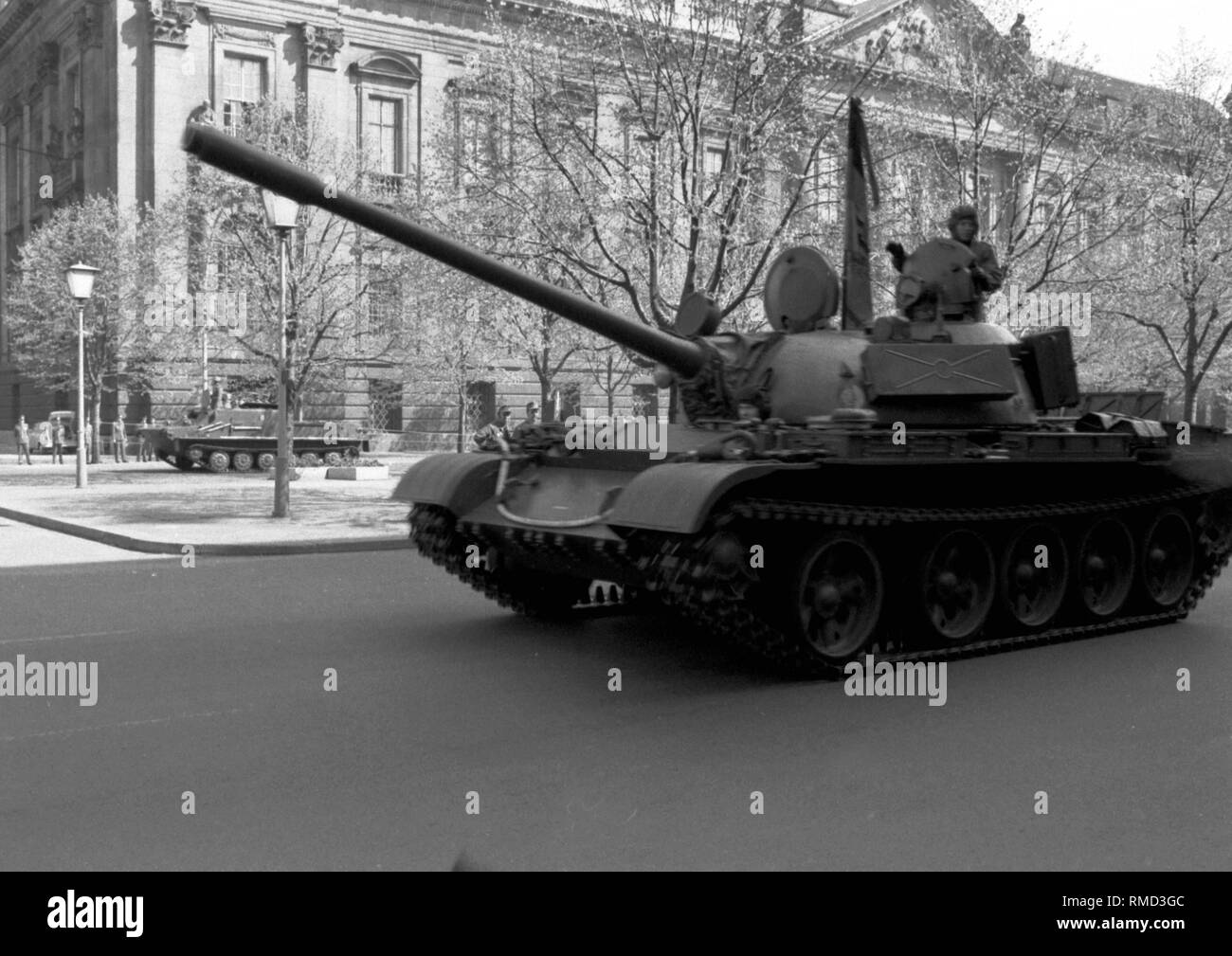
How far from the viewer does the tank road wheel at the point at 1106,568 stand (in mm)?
9898

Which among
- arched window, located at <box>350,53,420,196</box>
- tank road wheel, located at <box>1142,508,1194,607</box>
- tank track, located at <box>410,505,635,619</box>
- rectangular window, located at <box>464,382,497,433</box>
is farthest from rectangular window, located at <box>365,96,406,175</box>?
tank road wheel, located at <box>1142,508,1194,607</box>

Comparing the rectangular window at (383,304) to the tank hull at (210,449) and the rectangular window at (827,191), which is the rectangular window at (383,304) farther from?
the rectangular window at (827,191)

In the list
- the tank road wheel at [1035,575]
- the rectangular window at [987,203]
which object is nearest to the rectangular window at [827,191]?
the rectangular window at [987,203]

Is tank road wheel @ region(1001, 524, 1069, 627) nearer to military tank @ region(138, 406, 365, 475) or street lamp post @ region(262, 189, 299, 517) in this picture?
street lamp post @ region(262, 189, 299, 517)

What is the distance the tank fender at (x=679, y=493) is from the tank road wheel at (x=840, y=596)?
0.72m

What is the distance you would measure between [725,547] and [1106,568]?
3.98 m

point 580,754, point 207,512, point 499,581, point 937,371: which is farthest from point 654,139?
point 580,754

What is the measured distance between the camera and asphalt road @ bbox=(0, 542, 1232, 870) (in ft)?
16.6

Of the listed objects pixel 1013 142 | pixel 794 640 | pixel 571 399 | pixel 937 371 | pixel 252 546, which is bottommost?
pixel 252 546

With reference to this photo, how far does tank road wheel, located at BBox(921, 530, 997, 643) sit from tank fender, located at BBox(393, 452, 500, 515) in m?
3.04

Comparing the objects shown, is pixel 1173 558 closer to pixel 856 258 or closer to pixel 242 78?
pixel 856 258

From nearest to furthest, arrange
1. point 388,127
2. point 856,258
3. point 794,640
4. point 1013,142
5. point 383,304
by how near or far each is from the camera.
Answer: point 794,640, point 856,258, point 1013,142, point 383,304, point 388,127

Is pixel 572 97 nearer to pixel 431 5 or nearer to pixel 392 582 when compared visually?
pixel 392 582

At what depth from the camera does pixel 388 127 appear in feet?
150
